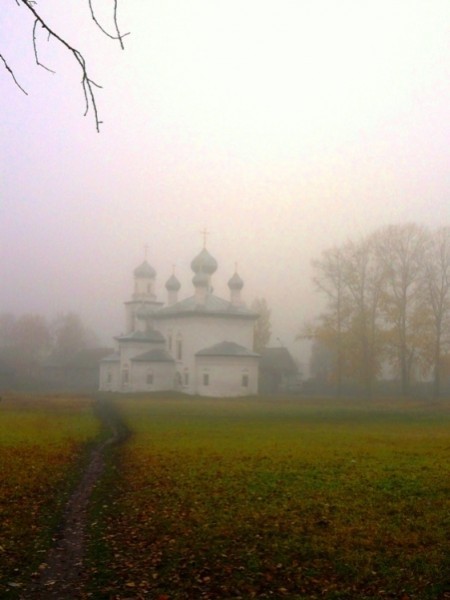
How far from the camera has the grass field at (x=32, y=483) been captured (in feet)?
30.8

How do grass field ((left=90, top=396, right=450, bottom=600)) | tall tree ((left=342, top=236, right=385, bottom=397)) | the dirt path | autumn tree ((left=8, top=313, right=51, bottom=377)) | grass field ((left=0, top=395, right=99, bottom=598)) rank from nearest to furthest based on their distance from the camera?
the dirt path, grass field ((left=90, top=396, right=450, bottom=600)), grass field ((left=0, top=395, right=99, bottom=598)), tall tree ((left=342, top=236, right=385, bottom=397)), autumn tree ((left=8, top=313, right=51, bottom=377))

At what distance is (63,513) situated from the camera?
39.9ft

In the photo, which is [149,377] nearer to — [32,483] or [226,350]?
[226,350]

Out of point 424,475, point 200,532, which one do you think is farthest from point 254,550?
point 424,475

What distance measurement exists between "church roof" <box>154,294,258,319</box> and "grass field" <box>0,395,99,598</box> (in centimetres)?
3661

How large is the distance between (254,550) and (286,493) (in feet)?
12.8

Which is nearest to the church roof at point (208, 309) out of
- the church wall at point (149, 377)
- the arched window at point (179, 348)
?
the arched window at point (179, 348)

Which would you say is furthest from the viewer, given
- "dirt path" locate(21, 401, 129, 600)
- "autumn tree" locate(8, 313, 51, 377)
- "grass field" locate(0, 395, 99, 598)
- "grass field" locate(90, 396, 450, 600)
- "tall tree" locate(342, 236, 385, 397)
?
"autumn tree" locate(8, 313, 51, 377)

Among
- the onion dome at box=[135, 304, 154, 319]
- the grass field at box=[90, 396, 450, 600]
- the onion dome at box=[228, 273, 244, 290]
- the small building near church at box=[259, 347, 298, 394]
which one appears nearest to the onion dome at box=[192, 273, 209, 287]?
the onion dome at box=[228, 273, 244, 290]

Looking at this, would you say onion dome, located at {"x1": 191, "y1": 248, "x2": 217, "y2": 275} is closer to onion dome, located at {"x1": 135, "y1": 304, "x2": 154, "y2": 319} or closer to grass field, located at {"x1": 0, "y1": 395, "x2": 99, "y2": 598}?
onion dome, located at {"x1": 135, "y1": 304, "x2": 154, "y2": 319}

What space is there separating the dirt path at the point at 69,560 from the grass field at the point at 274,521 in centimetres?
23

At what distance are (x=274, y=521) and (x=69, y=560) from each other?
3375mm

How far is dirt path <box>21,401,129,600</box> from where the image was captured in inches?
312

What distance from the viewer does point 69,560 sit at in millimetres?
9188
